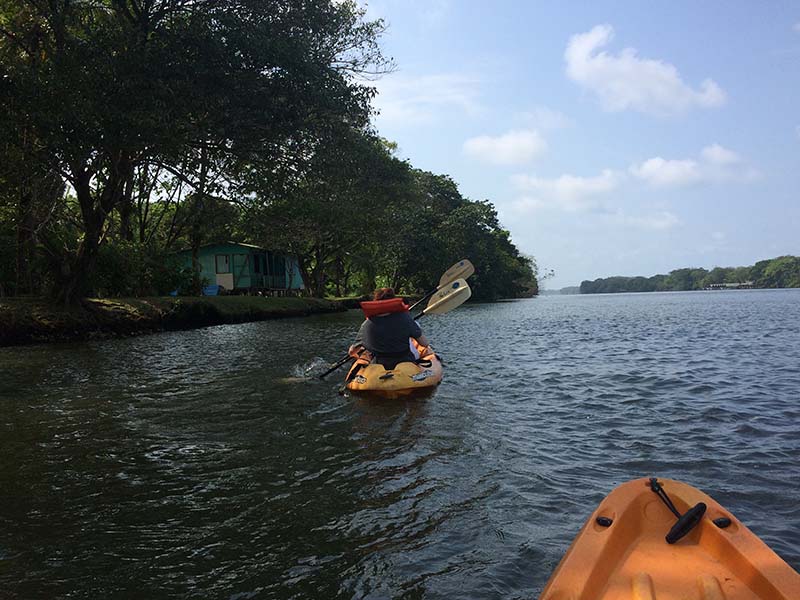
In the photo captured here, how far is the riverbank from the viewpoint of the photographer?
17.0m

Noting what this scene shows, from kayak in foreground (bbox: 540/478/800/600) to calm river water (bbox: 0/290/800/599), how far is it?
642mm

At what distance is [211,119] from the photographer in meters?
13.5

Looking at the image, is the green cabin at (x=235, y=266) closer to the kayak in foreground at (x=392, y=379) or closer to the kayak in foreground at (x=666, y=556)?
→ the kayak in foreground at (x=392, y=379)

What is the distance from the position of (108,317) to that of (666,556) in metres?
19.9

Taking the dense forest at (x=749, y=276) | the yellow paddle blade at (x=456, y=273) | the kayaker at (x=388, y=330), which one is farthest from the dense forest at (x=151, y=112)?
the dense forest at (x=749, y=276)

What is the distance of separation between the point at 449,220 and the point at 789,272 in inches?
4376

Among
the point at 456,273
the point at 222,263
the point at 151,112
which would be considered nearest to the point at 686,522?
the point at 456,273

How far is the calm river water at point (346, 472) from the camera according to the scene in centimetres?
359

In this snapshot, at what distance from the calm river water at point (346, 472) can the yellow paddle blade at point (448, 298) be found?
1.82 metres

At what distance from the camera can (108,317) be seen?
1936 centimetres

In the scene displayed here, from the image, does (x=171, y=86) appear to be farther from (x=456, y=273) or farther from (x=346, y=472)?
(x=346, y=472)

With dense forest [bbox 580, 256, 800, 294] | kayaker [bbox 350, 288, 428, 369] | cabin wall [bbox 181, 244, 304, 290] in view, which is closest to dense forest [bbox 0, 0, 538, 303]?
kayaker [bbox 350, 288, 428, 369]

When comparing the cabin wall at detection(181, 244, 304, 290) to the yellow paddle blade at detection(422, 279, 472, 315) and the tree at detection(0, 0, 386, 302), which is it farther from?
the yellow paddle blade at detection(422, 279, 472, 315)

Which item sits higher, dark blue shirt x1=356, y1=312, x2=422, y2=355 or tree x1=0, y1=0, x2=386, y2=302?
tree x1=0, y1=0, x2=386, y2=302
